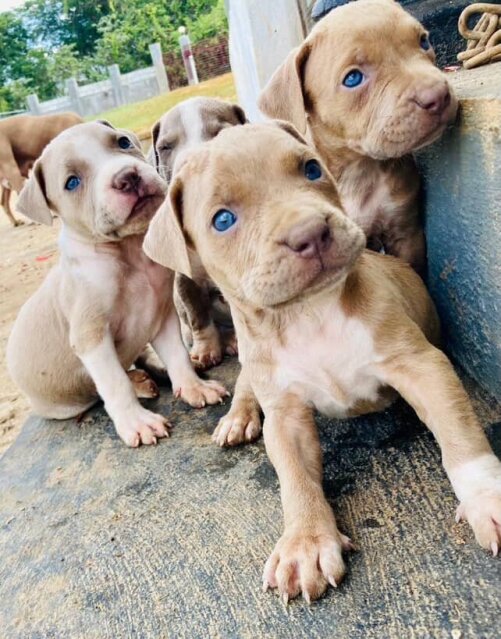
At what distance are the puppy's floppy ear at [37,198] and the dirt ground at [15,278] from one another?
2.78 m

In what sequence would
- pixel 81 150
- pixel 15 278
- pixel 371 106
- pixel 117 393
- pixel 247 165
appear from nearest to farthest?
pixel 247 165 → pixel 371 106 → pixel 117 393 → pixel 81 150 → pixel 15 278

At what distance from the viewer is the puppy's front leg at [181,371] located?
4211 mm

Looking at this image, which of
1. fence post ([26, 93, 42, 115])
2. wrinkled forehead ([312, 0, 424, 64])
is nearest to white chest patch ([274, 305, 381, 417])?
wrinkled forehead ([312, 0, 424, 64])

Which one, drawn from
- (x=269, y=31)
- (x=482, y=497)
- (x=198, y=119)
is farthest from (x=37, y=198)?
(x=269, y=31)

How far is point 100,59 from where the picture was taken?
53.9 meters

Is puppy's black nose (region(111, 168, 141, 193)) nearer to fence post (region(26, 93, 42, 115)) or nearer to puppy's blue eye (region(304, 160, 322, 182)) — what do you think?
puppy's blue eye (region(304, 160, 322, 182))

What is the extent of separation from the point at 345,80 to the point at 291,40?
12.4ft

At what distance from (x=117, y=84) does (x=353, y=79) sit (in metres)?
44.2

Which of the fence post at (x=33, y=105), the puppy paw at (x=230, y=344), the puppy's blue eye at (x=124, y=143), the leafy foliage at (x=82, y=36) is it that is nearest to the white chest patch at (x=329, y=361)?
the puppy paw at (x=230, y=344)

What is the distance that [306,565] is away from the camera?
2289mm

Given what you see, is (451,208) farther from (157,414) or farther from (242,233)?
(157,414)

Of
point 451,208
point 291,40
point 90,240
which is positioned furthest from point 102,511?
point 291,40

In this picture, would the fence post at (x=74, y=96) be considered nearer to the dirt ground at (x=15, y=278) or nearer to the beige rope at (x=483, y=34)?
the dirt ground at (x=15, y=278)

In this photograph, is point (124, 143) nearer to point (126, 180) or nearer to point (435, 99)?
point (126, 180)
